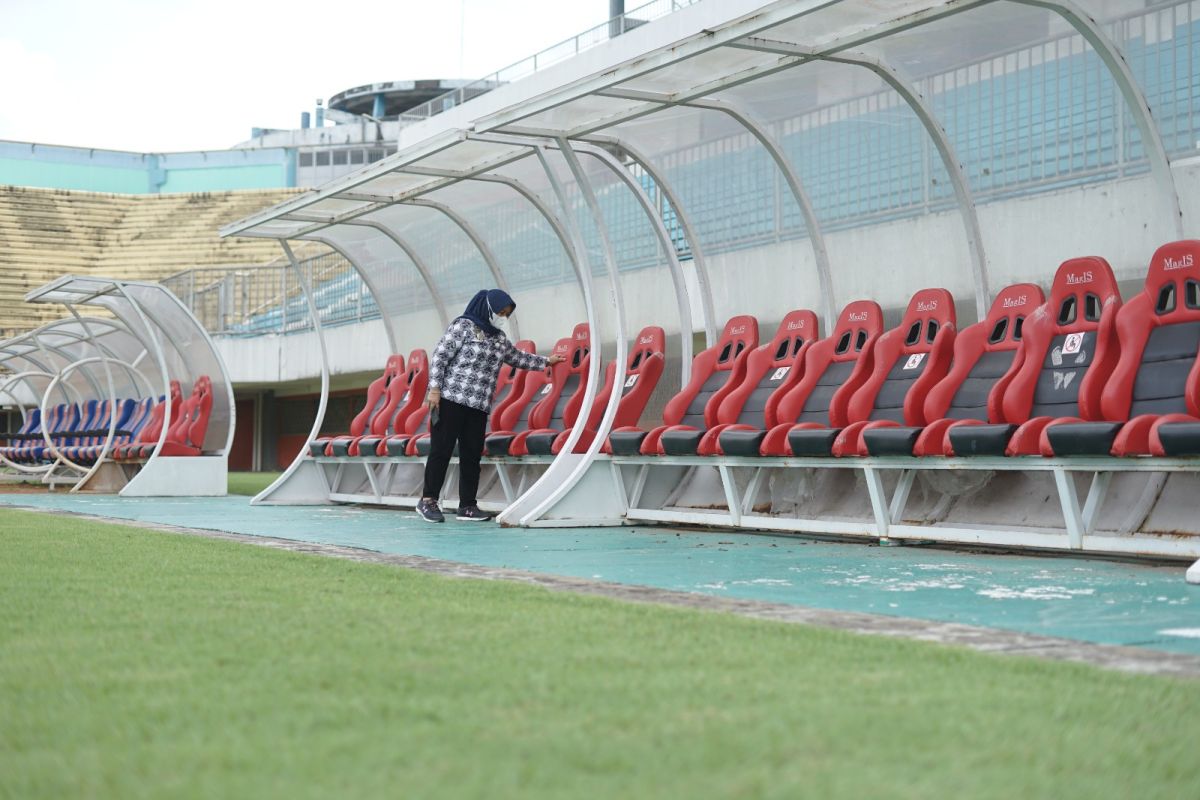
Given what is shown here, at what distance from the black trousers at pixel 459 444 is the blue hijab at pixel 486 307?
624 millimetres

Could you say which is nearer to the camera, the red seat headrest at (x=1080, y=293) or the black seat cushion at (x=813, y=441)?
the red seat headrest at (x=1080, y=293)

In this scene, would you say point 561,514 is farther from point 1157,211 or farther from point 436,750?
point 436,750

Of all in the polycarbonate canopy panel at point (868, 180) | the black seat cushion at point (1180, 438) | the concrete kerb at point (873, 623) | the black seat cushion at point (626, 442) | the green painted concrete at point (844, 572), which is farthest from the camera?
the black seat cushion at point (626, 442)

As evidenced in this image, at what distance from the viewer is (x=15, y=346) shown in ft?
76.3

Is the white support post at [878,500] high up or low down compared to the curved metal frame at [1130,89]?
down

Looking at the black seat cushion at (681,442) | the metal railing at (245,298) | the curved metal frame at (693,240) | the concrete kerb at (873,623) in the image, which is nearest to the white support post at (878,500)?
the black seat cushion at (681,442)

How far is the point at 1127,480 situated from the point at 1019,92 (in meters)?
2.50

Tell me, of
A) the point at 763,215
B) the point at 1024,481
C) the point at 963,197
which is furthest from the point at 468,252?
the point at 1024,481

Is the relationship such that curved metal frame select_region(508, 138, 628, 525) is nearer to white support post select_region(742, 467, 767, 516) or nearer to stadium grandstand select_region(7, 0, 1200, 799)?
stadium grandstand select_region(7, 0, 1200, 799)

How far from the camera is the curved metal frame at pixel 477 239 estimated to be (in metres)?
11.3

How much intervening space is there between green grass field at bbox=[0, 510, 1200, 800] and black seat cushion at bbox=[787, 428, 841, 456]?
11.2ft

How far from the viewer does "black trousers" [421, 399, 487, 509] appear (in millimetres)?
9688

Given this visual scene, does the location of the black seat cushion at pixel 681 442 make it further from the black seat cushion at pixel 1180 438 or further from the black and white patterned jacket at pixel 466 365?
the black seat cushion at pixel 1180 438

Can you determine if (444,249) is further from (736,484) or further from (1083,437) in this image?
(1083,437)
